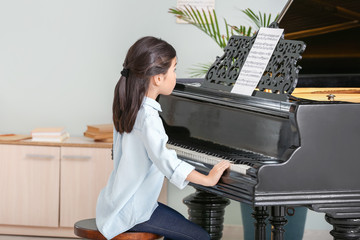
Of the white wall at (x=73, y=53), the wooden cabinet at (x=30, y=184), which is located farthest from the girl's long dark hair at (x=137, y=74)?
the white wall at (x=73, y=53)

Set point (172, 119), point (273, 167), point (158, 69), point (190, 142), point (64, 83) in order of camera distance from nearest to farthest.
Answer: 1. point (273, 167)
2. point (158, 69)
3. point (190, 142)
4. point (172, 119)
5. point (64, 83)

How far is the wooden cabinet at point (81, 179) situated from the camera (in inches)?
173

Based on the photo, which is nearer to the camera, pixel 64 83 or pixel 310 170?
pixel 310 170

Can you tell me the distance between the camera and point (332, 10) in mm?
3008

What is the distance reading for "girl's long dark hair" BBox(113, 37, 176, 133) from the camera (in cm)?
240

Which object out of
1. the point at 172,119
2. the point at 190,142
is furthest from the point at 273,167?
the point at 172,119

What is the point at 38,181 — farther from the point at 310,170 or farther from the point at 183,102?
the point at 310,170

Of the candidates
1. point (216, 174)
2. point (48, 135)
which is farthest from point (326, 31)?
point (48, 135)

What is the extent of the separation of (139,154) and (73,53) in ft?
8.33

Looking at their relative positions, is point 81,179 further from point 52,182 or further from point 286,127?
point 286,127

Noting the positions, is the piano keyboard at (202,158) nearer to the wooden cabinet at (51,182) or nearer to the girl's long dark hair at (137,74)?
the girl's long dark hair at (137,74)

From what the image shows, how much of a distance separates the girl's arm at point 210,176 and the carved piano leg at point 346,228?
1.32 ft

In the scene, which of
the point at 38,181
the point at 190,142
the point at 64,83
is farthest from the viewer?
the point at 64,83

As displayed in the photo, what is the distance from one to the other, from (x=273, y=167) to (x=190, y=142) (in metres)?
0.73
